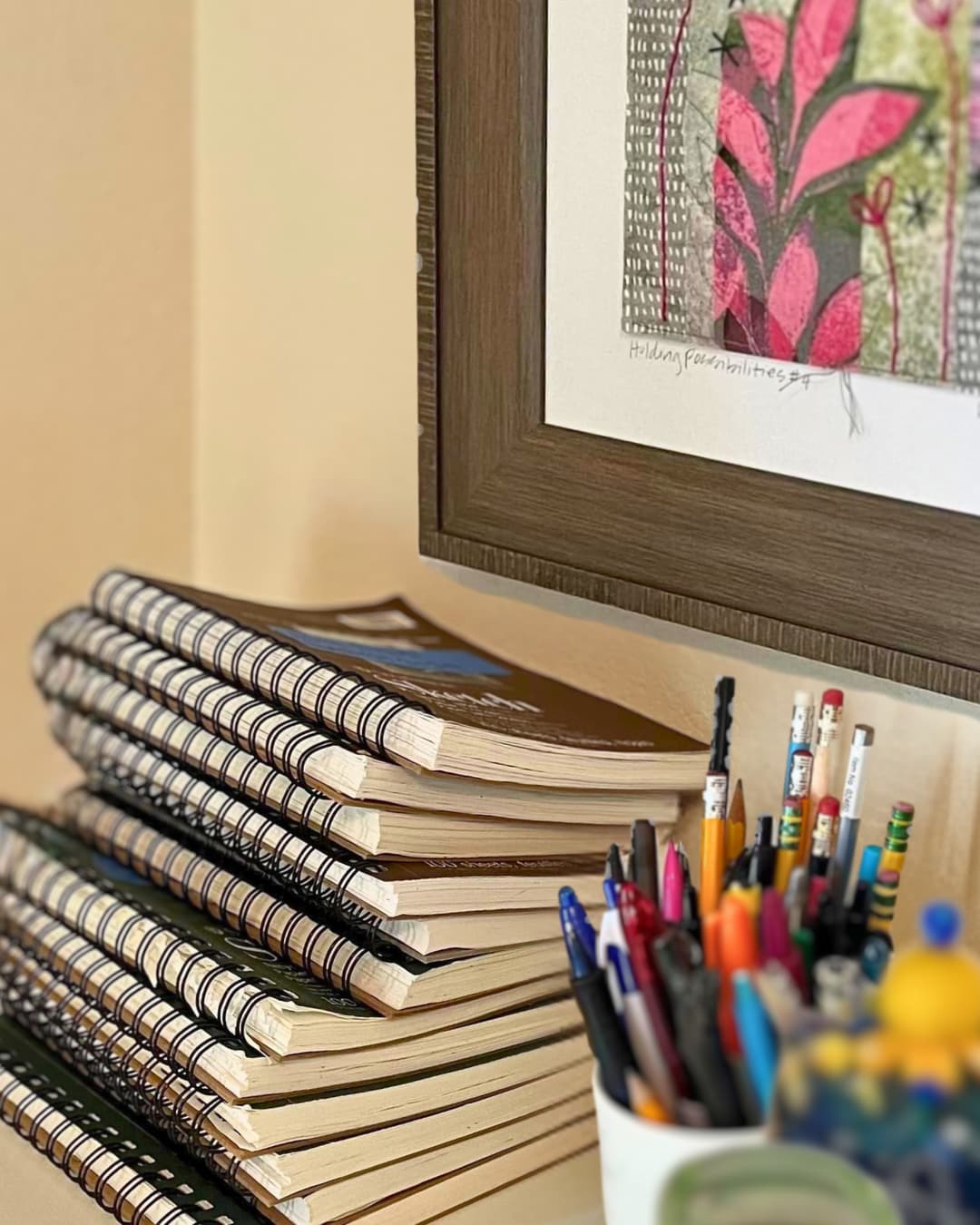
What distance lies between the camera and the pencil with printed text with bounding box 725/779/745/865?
62 cm

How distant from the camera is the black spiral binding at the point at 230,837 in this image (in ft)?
2.22

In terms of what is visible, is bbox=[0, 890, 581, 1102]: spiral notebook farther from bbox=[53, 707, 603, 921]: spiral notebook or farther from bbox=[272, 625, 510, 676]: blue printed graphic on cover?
bbox=[272, 625, 510, 676]: blue printed graphic on cover

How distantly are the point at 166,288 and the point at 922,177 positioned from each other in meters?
0.54

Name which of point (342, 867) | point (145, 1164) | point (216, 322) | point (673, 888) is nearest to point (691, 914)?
point (673, 888)

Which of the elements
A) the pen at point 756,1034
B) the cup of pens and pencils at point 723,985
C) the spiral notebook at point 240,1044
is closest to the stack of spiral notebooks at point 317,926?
the spiral notebook at point 240,1044

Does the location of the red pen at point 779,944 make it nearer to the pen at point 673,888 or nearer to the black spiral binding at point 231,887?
the pen at point 673,888

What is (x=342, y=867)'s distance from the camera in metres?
0.67

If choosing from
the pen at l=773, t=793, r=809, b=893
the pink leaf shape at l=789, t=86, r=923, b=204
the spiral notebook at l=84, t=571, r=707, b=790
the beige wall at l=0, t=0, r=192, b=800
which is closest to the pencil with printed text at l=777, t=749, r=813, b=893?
the pen at l=773, t=793, r=809, b=893

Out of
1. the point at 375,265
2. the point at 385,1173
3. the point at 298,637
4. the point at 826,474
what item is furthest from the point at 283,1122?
the point at 375,265

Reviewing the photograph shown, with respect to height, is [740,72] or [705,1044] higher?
[740,72]

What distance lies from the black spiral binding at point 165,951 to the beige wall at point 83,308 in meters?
0.22

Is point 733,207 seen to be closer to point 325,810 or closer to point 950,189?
point 950,189

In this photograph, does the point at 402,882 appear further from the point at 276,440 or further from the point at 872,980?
the point at 276,440
